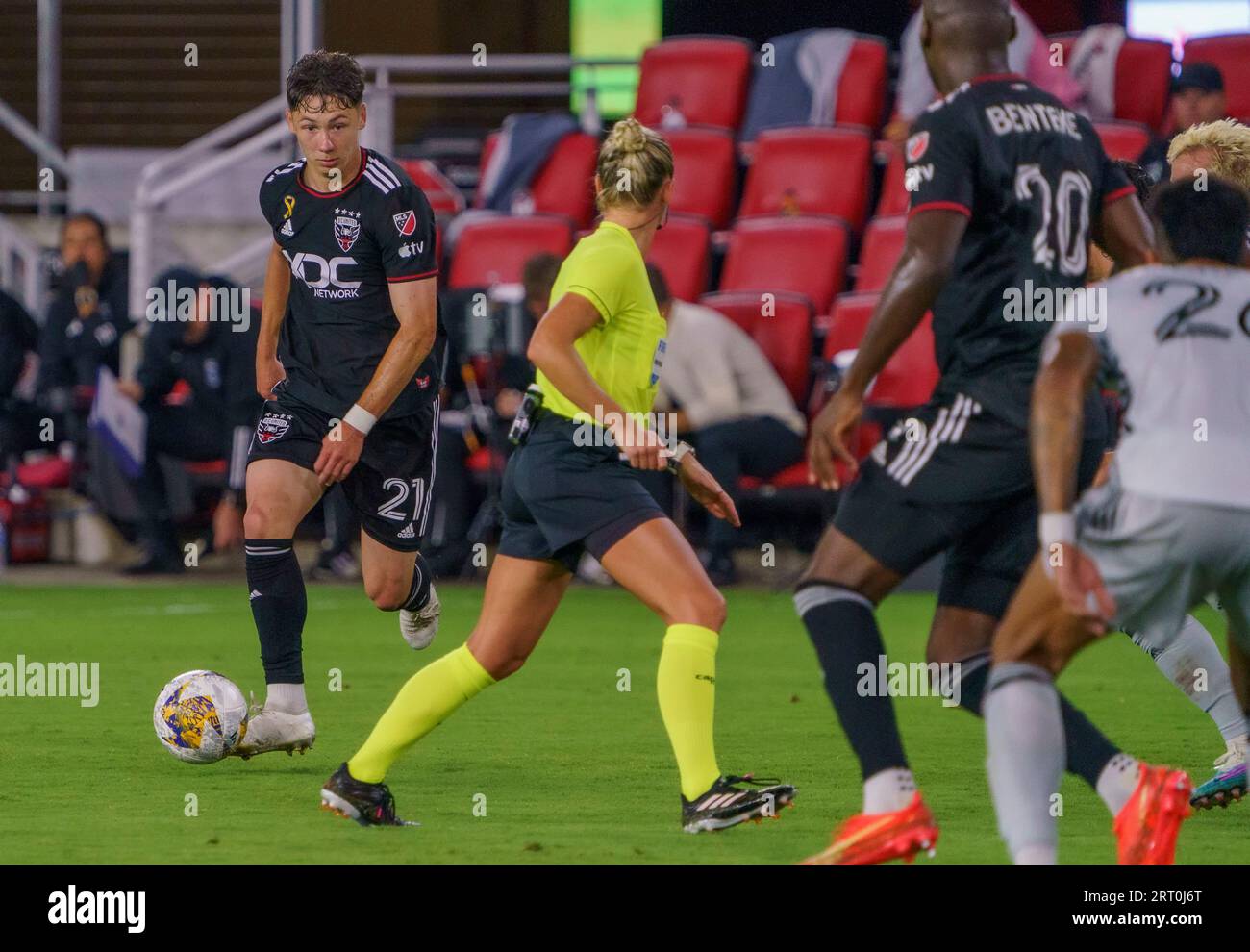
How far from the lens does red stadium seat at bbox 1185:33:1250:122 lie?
14.1 m

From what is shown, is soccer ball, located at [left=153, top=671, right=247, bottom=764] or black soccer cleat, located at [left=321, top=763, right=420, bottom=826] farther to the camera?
soccer ball, located at [left=153, top=671, right=247, bottom=764]

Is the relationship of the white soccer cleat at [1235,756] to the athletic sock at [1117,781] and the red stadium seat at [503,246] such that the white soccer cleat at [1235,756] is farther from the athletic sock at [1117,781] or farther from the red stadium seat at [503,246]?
A: the red stadium seat at [503,246]

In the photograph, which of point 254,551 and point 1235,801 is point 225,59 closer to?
point 254,551

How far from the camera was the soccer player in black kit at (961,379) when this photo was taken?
4.62 m

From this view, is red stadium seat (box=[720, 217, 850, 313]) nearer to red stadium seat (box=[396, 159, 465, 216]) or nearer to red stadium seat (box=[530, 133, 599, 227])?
red stadium seat (box=[530, 133, 599, 227])

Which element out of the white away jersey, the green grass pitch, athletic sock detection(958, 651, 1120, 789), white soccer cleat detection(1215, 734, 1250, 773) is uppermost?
the white away jersey

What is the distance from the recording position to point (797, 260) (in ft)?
46.5

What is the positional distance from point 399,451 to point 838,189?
8.32 meters

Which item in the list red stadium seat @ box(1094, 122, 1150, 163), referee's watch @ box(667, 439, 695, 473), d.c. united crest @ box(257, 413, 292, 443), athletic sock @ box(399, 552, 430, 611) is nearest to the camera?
referee's watch @ box(667, 439, 695, 473)

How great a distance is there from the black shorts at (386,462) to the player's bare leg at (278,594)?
14 centimetres

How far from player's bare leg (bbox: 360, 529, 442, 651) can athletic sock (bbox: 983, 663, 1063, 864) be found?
3.14m

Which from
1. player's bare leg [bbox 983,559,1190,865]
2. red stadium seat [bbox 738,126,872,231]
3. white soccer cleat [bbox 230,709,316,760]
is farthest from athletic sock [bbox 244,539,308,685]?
red stadium seat [bbox 738,126,872,231]
